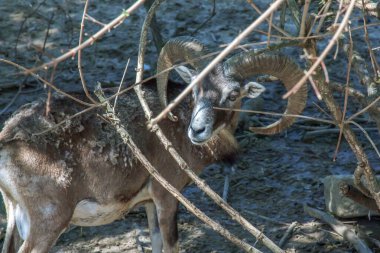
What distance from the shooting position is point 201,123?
738cm

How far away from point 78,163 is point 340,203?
10.8ft

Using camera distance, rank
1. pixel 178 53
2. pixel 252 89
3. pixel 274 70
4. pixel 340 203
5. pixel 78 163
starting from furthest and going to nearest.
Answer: pixel 340 203
pixel 252 89
pixel 178 53
pixel 274 70
pixel 78 163

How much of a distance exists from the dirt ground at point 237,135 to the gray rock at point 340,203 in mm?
122

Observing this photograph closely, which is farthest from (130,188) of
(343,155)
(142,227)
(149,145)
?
(343,155)

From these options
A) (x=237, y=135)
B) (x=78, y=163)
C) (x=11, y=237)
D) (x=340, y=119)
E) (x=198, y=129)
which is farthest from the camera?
(x=237, y=135)

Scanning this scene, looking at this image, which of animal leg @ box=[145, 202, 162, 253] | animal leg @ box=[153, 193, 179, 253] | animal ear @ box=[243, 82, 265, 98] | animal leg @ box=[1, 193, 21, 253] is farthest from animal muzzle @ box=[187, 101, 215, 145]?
animal leg @ box=[1, 193, 21, 253]

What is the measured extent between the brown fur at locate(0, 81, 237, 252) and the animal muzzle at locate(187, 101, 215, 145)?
0.43 meters

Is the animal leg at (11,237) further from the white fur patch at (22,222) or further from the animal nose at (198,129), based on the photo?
the animal nose at (198,129)

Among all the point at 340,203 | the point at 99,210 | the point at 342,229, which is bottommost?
the point at 340,203

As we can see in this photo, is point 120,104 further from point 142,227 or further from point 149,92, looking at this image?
point 142,227

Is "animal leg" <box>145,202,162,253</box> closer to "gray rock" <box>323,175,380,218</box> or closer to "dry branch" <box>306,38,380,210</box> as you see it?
"gray rock" <box>323,175,380,218</box>

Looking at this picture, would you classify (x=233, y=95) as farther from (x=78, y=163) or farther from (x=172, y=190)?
(x=172, y=190)

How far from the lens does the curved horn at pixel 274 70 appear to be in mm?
7676

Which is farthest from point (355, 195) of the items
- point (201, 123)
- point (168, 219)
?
point (168, 219)
